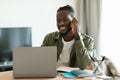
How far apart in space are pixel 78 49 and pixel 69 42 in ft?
0.52

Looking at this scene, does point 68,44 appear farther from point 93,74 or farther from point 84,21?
point 84,21

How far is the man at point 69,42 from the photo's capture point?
6.48 feet

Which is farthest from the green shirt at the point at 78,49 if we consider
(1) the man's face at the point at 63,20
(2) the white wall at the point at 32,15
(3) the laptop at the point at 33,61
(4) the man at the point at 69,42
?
(2) the white wall at the point at 32,15

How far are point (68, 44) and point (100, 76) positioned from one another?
0.54 metres

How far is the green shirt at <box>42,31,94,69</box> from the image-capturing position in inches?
77.1

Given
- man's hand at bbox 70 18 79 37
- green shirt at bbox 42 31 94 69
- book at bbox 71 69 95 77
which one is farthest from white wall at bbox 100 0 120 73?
book at bbox 71 69 95 77

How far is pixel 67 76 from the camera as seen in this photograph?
5.43 feet

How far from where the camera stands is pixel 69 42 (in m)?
2.11

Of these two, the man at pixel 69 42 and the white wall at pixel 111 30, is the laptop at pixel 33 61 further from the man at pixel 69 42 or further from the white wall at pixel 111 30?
the white wall at pixel 111 30

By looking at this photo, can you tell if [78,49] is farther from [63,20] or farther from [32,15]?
[32,15]

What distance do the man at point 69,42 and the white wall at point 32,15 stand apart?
1770mm

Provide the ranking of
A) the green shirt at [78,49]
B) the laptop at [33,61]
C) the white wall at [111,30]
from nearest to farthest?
the laptop at [33,61] < the green shirt at [78,49] < the white wall at [111,30]

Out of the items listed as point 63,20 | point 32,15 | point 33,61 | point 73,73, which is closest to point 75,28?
point 63,20

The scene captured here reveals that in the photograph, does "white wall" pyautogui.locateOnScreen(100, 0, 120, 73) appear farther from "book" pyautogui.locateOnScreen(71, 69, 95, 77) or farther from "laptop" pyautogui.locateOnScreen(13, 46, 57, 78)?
"laptop" pyautogui.locateOnScreen(13, 46, 57, 78)
